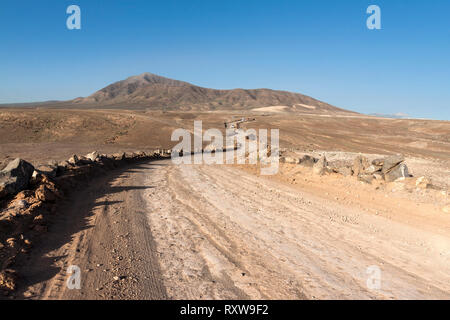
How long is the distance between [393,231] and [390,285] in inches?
105

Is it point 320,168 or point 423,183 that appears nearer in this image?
point 423,183

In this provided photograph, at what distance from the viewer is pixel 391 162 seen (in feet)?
35.4

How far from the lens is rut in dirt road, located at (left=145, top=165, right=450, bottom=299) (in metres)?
4.38

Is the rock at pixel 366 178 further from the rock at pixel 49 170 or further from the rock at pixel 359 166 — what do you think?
the rock at pixel 49 170

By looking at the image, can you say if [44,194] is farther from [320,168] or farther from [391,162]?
[391,162]

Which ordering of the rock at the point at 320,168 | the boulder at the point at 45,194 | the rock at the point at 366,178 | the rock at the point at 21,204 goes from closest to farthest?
the rock at the point at 21,204 → the boulder at the point at 45,194 → the rock at the point at 366,178 → the rock at the point at 320,168

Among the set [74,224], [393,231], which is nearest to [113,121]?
[74,224]

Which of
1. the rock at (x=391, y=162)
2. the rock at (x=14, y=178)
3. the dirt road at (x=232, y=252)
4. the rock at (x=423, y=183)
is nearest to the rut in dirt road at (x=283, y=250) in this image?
the dirt road at (x=232, y=252)

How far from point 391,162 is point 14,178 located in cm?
1225

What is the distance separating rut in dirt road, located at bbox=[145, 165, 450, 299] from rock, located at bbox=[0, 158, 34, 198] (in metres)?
3.42

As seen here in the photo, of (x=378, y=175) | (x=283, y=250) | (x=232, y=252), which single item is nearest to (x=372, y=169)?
(x=378, y=175)

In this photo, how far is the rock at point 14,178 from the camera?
757 cm

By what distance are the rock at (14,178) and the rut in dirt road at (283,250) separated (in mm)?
3424
